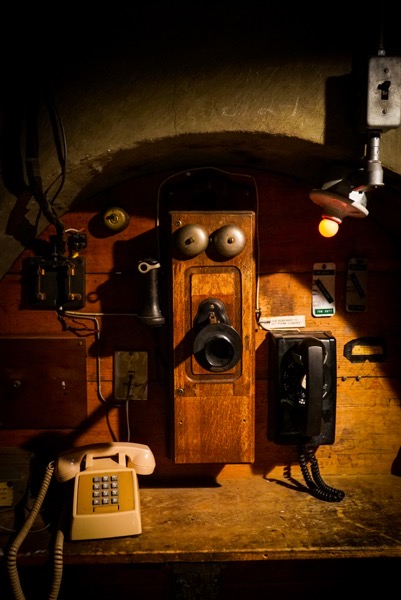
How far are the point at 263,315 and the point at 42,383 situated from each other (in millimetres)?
886

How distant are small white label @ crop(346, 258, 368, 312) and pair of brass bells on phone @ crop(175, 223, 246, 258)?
20.9 inches

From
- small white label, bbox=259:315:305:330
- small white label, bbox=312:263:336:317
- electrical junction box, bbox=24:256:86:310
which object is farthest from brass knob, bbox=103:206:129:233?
small white label, bbox=312:263:336:317

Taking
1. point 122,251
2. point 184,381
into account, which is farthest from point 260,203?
point 184,381

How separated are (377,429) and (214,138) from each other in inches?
49.9

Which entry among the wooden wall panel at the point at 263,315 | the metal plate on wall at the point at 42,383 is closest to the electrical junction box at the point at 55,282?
the wooden wall panel at the point at 263,315

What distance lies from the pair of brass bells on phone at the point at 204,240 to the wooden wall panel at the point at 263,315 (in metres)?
0.29

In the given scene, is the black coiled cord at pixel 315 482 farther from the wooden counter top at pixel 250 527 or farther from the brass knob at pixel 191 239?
the brass knob at pixel 191 239

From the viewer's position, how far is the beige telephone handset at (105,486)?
1.29 m

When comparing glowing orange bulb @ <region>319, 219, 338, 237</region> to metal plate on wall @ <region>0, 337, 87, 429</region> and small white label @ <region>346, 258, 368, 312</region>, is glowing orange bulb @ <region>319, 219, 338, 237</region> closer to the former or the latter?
small white label @ <region>346, 258, 368, 312</region>

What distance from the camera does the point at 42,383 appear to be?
5.37ft

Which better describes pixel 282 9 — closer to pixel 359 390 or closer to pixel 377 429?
pixel 359 390

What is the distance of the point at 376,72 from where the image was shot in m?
1.21

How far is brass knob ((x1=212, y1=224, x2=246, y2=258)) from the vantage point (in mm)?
1356

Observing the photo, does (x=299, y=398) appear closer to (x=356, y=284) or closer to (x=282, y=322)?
(x=282, y=322)
